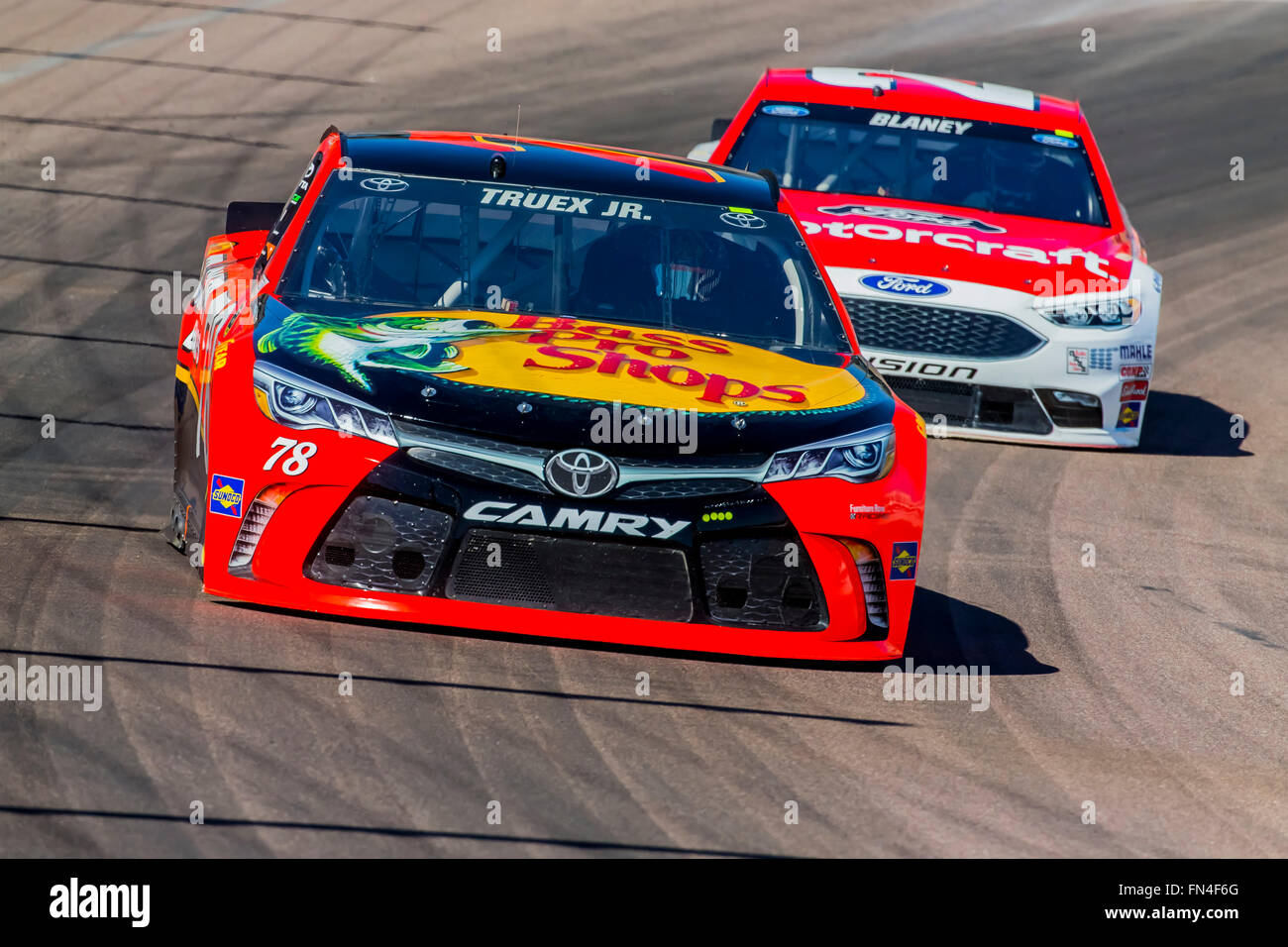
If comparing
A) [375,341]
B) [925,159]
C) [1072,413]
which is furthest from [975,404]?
[375,341]

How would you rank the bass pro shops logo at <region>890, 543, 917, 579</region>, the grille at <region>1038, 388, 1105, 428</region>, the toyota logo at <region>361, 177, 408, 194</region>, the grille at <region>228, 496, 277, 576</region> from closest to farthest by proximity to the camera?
the grille at <region>228, 496, 277, 576</region>
the bass pro shops logo at <region>890, 543, 917, 579</region>
the toyota logo at <region>361, 177, 408, 194</region>
the grille at <region>1038, 388, 1105, 428</region>

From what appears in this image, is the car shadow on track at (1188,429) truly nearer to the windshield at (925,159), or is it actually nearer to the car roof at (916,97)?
the windshield at (925,159)

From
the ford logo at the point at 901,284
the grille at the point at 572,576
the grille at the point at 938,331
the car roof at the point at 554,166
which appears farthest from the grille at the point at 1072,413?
the grille at the point at 572,576

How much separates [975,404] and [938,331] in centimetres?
47

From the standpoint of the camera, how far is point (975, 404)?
1083cm

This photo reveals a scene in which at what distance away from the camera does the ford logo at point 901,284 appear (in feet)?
34.9

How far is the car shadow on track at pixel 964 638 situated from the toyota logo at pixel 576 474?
4.60 feet

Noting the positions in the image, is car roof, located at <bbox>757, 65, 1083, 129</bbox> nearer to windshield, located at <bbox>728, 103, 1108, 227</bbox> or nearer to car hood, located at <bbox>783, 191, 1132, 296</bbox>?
windshield, located at <bbox>728, 103, 1108, 227</bbox>

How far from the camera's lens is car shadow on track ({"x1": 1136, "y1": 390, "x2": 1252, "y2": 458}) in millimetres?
11555

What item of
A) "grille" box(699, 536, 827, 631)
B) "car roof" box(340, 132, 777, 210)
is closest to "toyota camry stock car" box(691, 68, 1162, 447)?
"car roof" box(340, 132, 777, 210)

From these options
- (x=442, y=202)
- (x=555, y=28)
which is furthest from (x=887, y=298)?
(x=555, y=28)

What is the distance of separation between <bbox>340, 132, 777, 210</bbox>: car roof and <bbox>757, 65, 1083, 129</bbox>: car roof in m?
4.49
